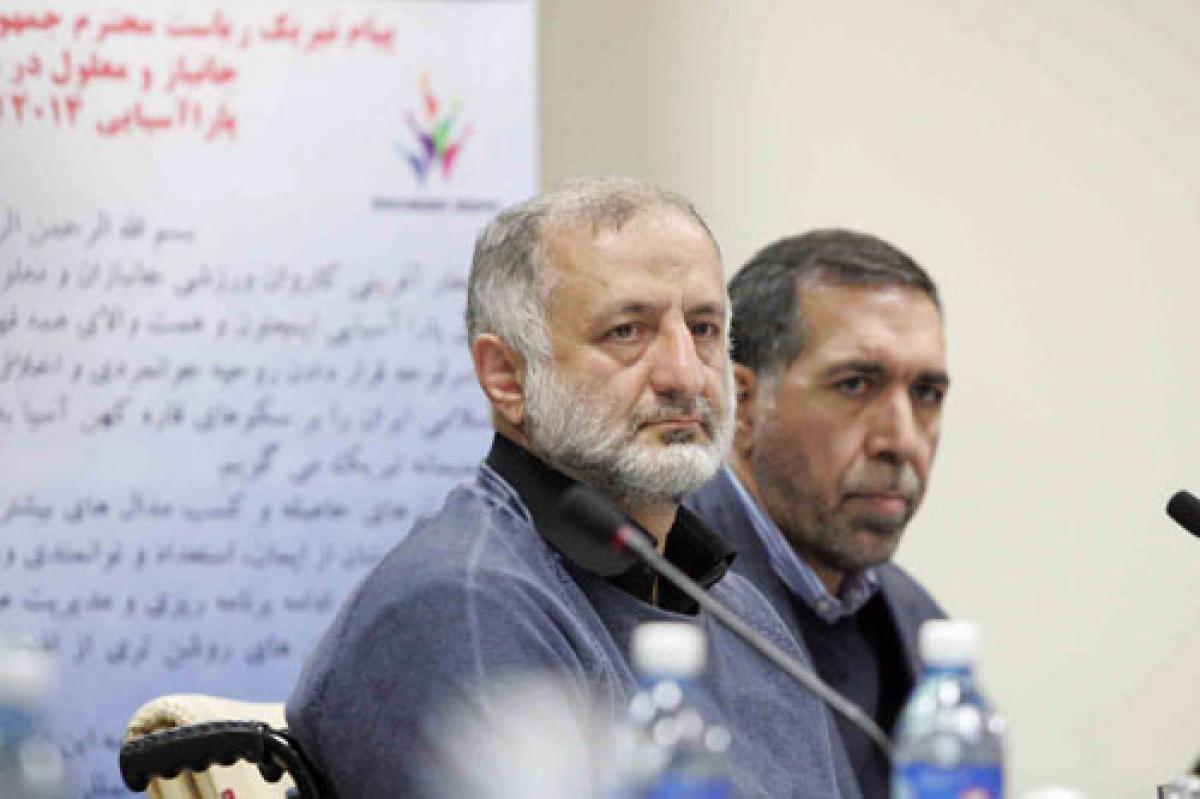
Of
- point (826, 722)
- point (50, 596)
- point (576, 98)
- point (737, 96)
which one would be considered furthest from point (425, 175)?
point (826, 722)

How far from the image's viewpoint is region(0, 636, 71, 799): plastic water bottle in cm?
105

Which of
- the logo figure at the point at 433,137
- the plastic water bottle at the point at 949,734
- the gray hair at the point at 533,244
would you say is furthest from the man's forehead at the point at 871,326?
the plastic water bottle at the point at 949,734

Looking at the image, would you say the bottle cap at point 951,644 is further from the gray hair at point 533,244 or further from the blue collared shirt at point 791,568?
the blue collared shirt at point 791,568

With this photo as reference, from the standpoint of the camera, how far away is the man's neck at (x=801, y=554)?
9.47ft

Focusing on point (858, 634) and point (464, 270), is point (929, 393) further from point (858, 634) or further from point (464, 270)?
point (464, 270)

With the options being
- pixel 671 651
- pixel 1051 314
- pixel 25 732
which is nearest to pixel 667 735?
pixel 671 651

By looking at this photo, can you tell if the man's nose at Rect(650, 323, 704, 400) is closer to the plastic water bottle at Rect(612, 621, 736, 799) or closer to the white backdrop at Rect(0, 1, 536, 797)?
the plastic water bottle at Rect(612, 621, 736, 799)

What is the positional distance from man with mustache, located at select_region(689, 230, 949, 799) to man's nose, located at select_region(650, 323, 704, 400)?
742 millimetres

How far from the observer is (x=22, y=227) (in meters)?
3.00

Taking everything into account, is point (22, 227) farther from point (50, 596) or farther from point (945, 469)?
point (945, 469)

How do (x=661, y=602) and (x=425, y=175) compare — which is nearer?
(x=661, y=602)

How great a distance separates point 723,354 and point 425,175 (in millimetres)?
1152

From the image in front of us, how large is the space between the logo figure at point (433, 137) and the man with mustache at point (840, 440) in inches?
23.0

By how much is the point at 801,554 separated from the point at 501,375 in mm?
913
